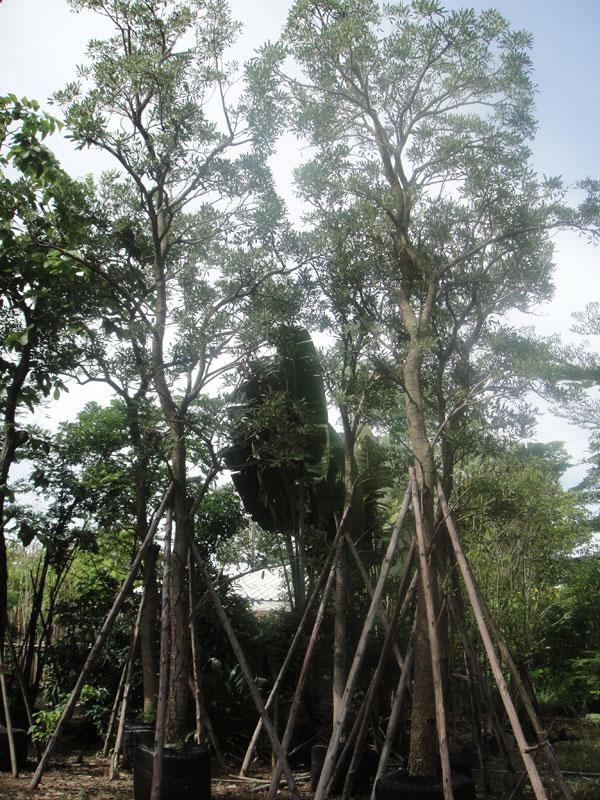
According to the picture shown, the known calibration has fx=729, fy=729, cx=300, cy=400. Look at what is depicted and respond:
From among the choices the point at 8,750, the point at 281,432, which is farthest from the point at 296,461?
the point at 8,750

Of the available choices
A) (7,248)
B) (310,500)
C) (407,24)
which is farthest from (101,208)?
(310,500)

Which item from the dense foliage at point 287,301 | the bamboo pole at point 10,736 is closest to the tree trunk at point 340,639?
the dense foliage at point 287,301

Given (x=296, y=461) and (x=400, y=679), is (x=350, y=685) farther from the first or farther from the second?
(x=296, y=461)

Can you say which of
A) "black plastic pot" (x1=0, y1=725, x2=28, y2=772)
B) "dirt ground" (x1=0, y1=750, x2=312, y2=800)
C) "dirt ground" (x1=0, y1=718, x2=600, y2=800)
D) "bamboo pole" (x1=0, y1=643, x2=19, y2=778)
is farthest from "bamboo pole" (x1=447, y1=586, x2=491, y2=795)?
"black plastic pot" (x1=0, y1=725, x2=28, y2=772)

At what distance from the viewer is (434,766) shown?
18.1 feet

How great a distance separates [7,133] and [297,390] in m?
4.41

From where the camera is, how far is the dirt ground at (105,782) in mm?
6430

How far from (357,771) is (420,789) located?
Result: 1.87 m

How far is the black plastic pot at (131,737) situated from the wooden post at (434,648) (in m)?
3.20

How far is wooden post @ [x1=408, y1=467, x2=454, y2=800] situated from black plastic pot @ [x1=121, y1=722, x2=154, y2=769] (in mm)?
3198

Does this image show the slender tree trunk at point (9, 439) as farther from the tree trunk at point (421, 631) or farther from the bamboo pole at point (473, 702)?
the bamboo pole at point (473, 702)

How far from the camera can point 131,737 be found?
25.6ft

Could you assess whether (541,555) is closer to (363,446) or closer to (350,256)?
(363,446)

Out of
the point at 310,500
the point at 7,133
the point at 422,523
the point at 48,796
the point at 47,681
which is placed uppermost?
the point at 7,133
